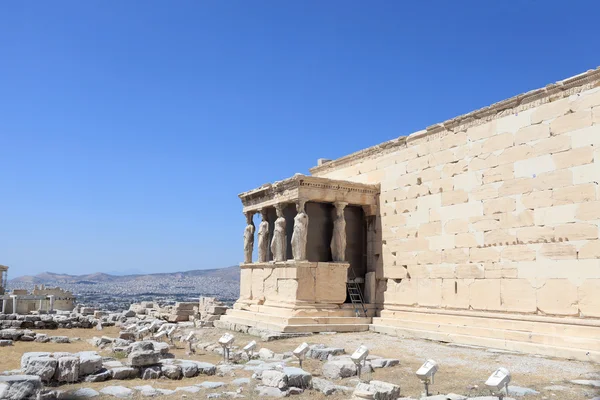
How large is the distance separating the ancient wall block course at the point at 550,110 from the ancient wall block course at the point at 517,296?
3.22 meters

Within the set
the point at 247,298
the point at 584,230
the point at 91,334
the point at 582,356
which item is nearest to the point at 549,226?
the point at 584,230

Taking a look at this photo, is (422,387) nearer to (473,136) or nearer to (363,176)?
(473,136)

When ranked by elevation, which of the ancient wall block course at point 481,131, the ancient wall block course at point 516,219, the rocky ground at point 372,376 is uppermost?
the ancient wall block course at point 481,131

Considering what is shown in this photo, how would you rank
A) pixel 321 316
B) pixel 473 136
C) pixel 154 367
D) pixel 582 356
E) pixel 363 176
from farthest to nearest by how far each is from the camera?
pixel 363 176
pixel 321 316
pixel 473 136
pixel 582 356
pixel 154 367

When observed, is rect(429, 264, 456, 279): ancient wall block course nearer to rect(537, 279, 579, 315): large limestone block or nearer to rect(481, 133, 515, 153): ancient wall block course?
rect(537, 279, 579, 315): large limestone block

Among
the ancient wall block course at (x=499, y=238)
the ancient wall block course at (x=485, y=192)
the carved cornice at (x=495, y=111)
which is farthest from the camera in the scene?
the ancient wall block course at (x=485, y=192)

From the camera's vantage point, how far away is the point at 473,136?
1277 cm

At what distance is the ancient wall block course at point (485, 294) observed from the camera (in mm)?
11766

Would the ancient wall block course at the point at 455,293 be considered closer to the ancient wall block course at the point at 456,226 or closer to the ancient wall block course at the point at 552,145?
the ancient wall block course at the point at 456,226

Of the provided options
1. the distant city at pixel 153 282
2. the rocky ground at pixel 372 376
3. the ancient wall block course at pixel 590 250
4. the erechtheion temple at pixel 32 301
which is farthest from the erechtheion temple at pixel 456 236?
the distant city at pixel 153 282

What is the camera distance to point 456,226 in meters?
12.9

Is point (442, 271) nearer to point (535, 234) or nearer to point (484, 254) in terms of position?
point (484, 254)

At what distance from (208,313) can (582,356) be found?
490 inches

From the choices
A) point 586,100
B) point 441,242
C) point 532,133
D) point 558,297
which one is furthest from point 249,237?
point 586,100
